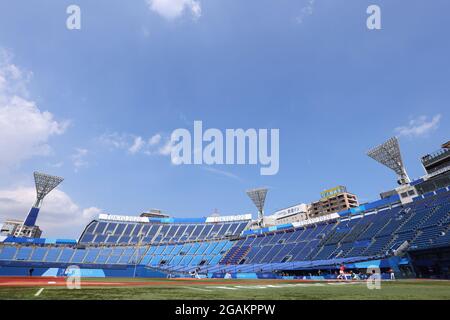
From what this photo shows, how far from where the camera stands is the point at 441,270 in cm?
3819

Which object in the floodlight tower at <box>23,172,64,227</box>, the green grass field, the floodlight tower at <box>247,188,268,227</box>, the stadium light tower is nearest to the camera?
the green grass field

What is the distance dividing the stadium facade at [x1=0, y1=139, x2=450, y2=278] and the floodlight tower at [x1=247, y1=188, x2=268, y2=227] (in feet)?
1.48

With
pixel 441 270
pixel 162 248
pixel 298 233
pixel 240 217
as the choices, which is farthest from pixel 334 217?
pixel 162 248

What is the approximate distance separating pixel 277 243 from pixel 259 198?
21.6 meters

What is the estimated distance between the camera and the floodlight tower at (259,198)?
301 feet

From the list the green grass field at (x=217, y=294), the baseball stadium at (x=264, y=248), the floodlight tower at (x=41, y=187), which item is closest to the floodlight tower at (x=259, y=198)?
the baseball stadium at (x=264, y=248)

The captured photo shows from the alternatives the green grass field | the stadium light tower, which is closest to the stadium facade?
the stadium light tower

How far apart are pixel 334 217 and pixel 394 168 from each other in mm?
17307

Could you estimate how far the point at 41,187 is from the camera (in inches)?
3297

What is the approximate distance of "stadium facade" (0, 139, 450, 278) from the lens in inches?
1737

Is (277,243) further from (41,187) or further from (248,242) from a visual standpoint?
(41,187)

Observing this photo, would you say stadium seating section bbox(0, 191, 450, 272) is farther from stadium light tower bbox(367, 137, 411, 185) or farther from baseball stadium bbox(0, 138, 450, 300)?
stadium light tower bbox(367, 137, 411, 185)

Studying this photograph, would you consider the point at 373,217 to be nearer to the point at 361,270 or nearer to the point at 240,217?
the point at 361,270

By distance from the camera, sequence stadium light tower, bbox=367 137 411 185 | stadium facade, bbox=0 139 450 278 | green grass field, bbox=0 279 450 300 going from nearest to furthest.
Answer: green grass field, bbox=0 279 450 300 → stadium facade, bbox=0 139 450 278 → stadium light tower, bbox=367 137 411 185
